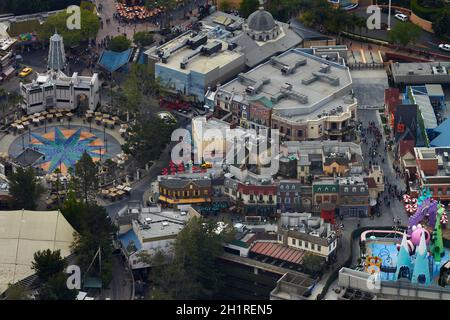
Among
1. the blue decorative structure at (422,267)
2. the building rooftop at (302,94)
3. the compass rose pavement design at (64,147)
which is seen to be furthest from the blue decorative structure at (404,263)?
the compass rose pavement design at (64,147)

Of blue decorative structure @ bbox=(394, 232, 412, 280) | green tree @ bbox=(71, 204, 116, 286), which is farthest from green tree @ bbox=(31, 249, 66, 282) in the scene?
blue decorative structure @ bbox=(394, 232, 412, 280)

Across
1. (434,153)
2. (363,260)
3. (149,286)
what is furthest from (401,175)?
(149,286)

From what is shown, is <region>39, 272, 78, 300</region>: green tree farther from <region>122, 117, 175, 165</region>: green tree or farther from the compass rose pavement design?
<region>122, 117, 175, 165</region>: green tree

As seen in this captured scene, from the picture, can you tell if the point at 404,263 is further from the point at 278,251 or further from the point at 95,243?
the point at 95,243

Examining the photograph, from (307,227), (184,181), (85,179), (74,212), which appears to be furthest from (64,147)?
(307,227)

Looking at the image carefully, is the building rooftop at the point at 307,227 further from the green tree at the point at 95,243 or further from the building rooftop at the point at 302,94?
the building rooftop at the point at 302,94
